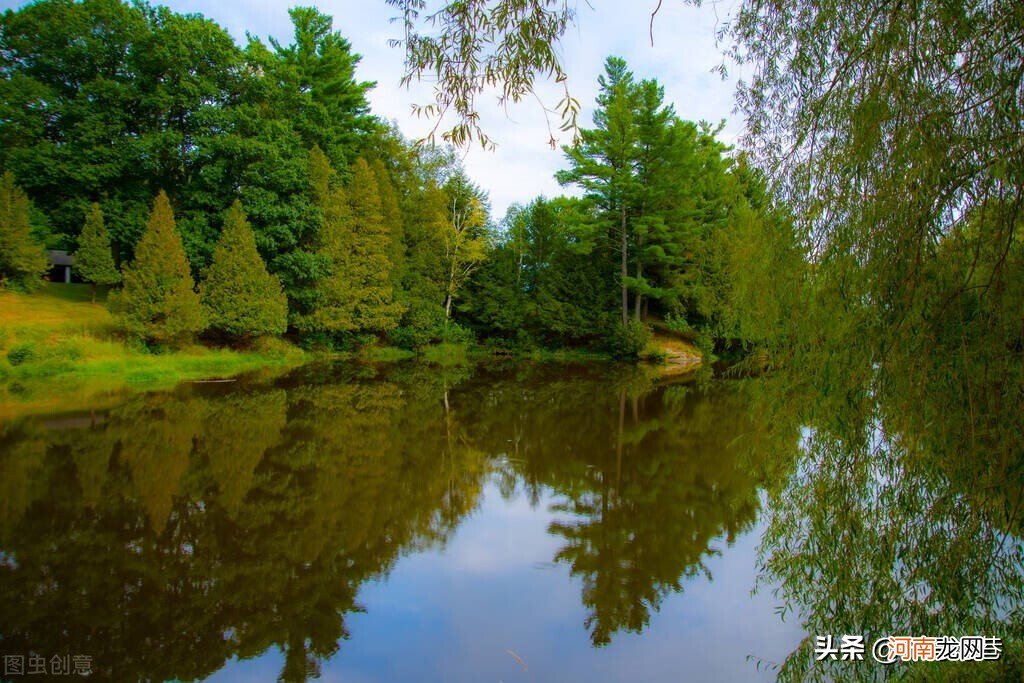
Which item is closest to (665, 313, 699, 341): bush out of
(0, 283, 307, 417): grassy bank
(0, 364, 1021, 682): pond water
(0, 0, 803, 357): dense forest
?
(0, 0, 803, 357): dense forest

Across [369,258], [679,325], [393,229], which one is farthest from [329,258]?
[679,325]

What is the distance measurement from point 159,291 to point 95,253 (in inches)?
152

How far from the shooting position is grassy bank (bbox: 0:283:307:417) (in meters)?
12.8

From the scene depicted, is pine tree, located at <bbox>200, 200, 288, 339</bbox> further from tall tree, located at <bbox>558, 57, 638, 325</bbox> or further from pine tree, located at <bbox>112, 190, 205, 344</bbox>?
tall tree, located at <bbox>558, 57, 638, 325</bbox>

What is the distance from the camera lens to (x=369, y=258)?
2362 centimetres

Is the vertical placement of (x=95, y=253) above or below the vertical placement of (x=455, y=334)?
above

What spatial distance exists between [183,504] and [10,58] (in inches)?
873

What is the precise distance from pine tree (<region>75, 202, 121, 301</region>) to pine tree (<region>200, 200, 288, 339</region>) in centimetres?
296

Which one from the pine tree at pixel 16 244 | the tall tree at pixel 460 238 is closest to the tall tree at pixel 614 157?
the tall tree at pixel 460 238

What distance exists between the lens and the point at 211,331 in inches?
773

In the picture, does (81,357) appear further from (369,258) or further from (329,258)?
(369,258)

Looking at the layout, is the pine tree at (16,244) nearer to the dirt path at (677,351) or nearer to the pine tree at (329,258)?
the pine tree at (329,258)

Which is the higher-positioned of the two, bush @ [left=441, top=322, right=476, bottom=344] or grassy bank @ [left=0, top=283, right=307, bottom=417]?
bush @ [left=441, top=322, right=476, bottom=344]

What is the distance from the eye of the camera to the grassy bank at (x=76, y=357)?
12789mm
